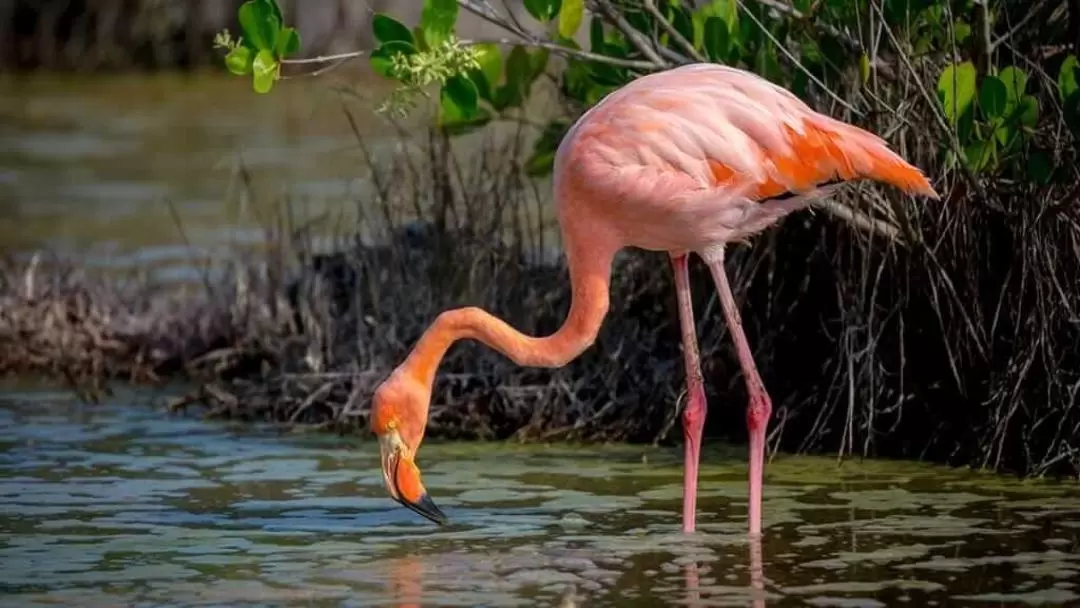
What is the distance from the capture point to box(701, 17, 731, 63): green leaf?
7.87 m

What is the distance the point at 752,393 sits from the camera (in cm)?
763

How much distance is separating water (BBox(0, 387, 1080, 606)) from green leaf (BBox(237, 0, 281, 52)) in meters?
1.53

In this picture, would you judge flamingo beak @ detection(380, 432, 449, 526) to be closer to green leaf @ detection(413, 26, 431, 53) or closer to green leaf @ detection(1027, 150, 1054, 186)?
green leaf @ detection(413, 26, 431, 53)

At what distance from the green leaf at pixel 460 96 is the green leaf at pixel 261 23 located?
2.35 feet

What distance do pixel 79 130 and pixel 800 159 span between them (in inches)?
496

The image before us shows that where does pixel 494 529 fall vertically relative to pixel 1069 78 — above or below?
below

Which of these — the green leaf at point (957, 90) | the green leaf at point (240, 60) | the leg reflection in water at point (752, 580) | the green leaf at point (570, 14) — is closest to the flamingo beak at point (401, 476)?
the leg reflection in water at point (752, 580)

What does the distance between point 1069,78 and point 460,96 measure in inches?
80.2

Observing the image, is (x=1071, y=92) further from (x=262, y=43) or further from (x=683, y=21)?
(x=262, y=43)

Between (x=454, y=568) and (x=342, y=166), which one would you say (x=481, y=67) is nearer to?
(x=454, y=568)

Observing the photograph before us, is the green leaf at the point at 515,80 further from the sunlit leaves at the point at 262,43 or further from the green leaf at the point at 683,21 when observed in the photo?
the sunlit leaves at the point at 262,43

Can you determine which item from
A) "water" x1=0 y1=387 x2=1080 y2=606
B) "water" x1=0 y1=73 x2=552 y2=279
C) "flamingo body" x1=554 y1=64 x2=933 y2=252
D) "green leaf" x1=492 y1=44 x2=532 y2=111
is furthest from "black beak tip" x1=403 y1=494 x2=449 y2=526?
"water" x1=0 y1=73 x2=552 y2=279

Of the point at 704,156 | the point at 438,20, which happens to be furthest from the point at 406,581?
the point at 438,20

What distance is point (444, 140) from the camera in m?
9.31
